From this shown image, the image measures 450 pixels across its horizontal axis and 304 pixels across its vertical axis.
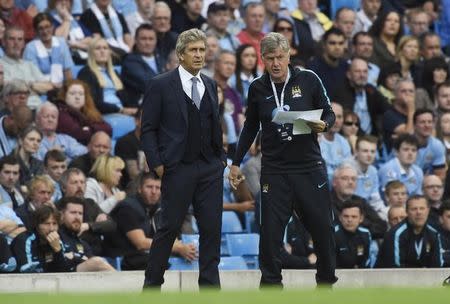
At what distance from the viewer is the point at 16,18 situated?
1930 centimetres

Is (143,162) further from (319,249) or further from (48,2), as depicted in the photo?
(319,249)

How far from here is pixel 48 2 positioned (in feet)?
64.8

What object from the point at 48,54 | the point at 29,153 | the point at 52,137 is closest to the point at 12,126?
the point at 29,153

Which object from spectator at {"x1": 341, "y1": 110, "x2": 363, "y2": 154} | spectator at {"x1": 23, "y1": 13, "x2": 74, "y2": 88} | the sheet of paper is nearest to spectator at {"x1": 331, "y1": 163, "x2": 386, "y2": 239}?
spectator at {"x1": 341, "y1": 110, "x2": 363, "y2": 154}

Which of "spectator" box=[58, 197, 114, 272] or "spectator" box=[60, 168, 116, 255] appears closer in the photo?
"spectator" box=[58, 197, 114, 272]

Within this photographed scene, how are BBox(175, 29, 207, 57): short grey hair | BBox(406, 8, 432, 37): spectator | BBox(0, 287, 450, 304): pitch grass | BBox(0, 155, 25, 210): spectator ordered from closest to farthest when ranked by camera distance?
BBox(0, 287, 450, 304): pitch grass < BBox(175, 29, 207, 57): short grey hair < BBox(0, 155, 25, 210): spectator < BBox(406, 8, 432, 37): spectator

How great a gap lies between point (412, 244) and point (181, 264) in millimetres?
2364

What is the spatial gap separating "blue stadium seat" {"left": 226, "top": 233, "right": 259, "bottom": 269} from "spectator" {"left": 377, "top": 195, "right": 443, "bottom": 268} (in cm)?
127

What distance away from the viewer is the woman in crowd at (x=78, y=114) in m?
18.1

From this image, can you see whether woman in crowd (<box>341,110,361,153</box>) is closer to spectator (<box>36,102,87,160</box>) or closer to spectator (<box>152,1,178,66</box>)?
spectator (<box>152,1,178,66</box>)

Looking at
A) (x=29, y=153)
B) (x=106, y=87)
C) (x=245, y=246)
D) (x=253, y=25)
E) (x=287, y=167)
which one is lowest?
(x=245, y=246)

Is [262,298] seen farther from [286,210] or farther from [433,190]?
[433,190]

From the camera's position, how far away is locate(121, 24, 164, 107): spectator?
1947cm

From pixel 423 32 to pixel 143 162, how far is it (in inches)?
238
